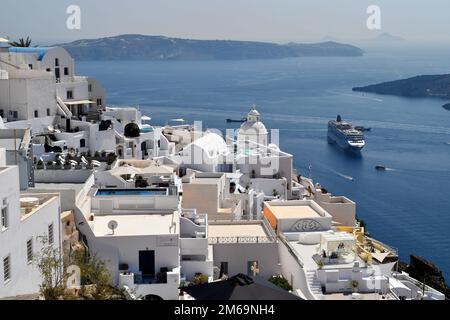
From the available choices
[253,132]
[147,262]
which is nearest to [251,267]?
[147,262]

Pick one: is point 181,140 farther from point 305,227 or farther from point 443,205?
point 443,205

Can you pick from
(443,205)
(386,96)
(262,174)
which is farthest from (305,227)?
(386,96)

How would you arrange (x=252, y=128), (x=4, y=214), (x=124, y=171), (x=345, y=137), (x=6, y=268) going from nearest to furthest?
(x=4, y=214) < (x=6, y=268) < (x=124, y=171) < (x=252, y=128) < (x=345, y=137)

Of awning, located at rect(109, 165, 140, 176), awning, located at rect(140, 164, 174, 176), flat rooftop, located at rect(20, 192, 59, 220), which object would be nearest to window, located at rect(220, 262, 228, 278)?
awning, located at rect(140, 164, 174, 176)

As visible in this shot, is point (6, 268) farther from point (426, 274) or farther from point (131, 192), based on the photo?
point (426, 274)

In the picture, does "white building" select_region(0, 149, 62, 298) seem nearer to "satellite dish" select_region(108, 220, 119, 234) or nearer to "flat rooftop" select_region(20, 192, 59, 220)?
"flat rooftop" select_region(20, 192, 59, 220)

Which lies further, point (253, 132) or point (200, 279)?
point (253, 132)
